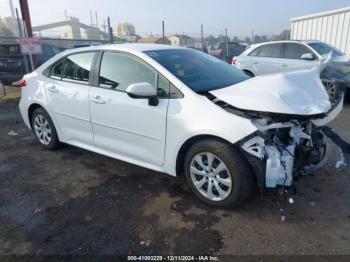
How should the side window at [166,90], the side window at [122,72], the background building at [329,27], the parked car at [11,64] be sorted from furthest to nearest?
the background building at [329,27] < the parked car at [11,64] < the side window at [122,72] < the side window at [166,90]

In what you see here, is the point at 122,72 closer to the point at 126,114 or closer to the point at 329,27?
the point at 126,114

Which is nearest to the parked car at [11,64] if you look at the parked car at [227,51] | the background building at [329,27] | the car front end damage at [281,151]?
the car front end damage at [281,151]

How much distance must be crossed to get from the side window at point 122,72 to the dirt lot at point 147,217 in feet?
3.91

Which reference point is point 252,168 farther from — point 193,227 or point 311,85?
point 311,85

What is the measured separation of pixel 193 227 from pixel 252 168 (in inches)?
30.5

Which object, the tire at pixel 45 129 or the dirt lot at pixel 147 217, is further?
the tire at pixel 45 129

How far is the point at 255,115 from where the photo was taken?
2.98 metres

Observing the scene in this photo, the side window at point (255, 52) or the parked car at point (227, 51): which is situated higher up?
the side window at point (255, 52)

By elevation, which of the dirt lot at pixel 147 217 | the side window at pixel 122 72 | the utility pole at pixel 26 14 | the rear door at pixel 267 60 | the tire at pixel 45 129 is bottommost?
the dirt lot at pixel 147 217

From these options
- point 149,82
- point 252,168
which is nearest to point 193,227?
point 252,168

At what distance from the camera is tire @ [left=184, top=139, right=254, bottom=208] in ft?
9.54

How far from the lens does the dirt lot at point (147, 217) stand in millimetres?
2666

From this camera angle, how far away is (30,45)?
29.2 ft

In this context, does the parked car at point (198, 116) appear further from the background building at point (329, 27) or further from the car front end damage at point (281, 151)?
the background building at point (329, 27)
